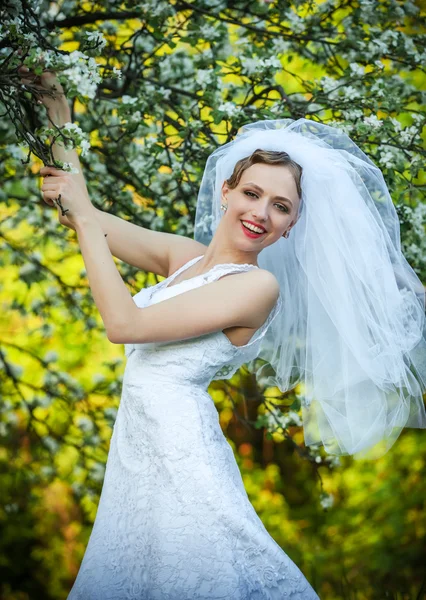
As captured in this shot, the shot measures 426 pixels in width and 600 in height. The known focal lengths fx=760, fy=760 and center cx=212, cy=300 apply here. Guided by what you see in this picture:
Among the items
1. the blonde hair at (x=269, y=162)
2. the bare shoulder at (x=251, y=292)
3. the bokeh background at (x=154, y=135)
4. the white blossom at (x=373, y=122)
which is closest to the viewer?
the bare shoulder at (x=251, y=292)

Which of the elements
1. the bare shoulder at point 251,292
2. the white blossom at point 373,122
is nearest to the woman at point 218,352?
the bare shoulder at point 251,292

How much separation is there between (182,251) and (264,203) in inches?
16.7

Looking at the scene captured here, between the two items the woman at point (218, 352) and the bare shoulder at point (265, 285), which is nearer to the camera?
the woman at point (218, 352)

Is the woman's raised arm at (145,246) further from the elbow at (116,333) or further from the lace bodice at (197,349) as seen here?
the elbow at (116,333)

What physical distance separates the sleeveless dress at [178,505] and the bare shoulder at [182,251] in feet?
0.98

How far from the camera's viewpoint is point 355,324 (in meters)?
2.24

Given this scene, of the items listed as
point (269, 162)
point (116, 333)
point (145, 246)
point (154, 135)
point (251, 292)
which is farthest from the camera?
point (154, 135)

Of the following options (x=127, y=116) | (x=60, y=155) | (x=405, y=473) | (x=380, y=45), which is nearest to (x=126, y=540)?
(x=60, y=155)

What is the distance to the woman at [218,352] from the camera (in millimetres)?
1992

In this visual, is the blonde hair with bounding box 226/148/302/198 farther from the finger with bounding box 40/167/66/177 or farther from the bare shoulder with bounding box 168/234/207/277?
the finger with bounding box 40/167/66/177

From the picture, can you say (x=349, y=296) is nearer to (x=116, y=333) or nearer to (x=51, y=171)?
(x=116, y=333)

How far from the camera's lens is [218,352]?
2.18 metres

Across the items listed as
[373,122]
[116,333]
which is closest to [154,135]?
[373,122]

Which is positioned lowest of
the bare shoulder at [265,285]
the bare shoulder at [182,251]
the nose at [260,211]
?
the bare shoulder at [265,285]
